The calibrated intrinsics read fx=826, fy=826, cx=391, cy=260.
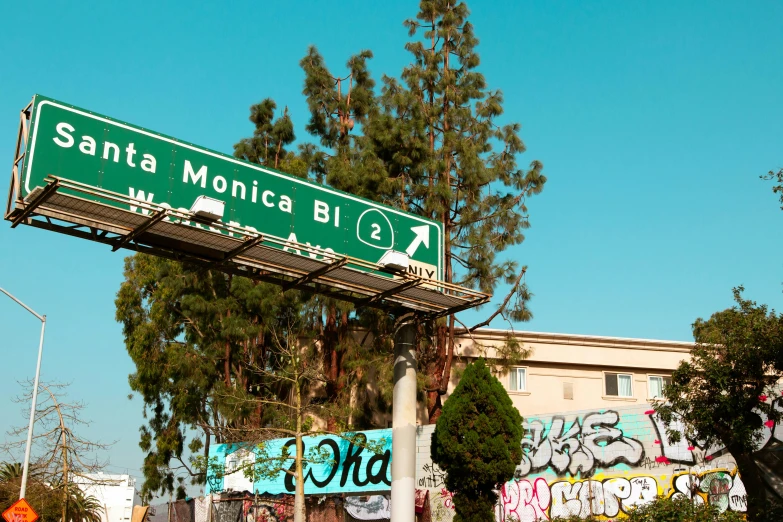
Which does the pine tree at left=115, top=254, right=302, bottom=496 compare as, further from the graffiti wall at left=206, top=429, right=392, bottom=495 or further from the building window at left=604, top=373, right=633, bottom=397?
the building window at left=604, top=373, right=633, bottom=397

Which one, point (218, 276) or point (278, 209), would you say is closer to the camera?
point (278, 209)

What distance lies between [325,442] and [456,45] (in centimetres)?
1660

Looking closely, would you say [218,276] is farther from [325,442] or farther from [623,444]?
[623,444]

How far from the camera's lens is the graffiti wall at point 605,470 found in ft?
61.8

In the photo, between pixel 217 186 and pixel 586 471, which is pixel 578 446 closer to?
pixel 586 471

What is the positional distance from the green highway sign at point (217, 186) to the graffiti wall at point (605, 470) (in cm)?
774

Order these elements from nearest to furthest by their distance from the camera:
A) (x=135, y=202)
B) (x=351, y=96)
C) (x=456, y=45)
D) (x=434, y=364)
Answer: (x=135, y=202), (x=434, y=364), (x=456, y=45), (x=351, y=96)

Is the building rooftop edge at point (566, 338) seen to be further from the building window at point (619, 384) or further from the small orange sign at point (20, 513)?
the small orange sign at point (20, 513)

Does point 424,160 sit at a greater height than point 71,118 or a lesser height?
greater

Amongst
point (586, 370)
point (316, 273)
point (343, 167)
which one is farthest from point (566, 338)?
point (316, 273)

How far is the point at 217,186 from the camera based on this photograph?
13469 millimetres

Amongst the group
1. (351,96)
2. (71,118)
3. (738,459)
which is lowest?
(738,459)

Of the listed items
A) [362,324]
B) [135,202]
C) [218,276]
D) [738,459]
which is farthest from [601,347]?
[135,202]

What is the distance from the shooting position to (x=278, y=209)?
46.6 feet
